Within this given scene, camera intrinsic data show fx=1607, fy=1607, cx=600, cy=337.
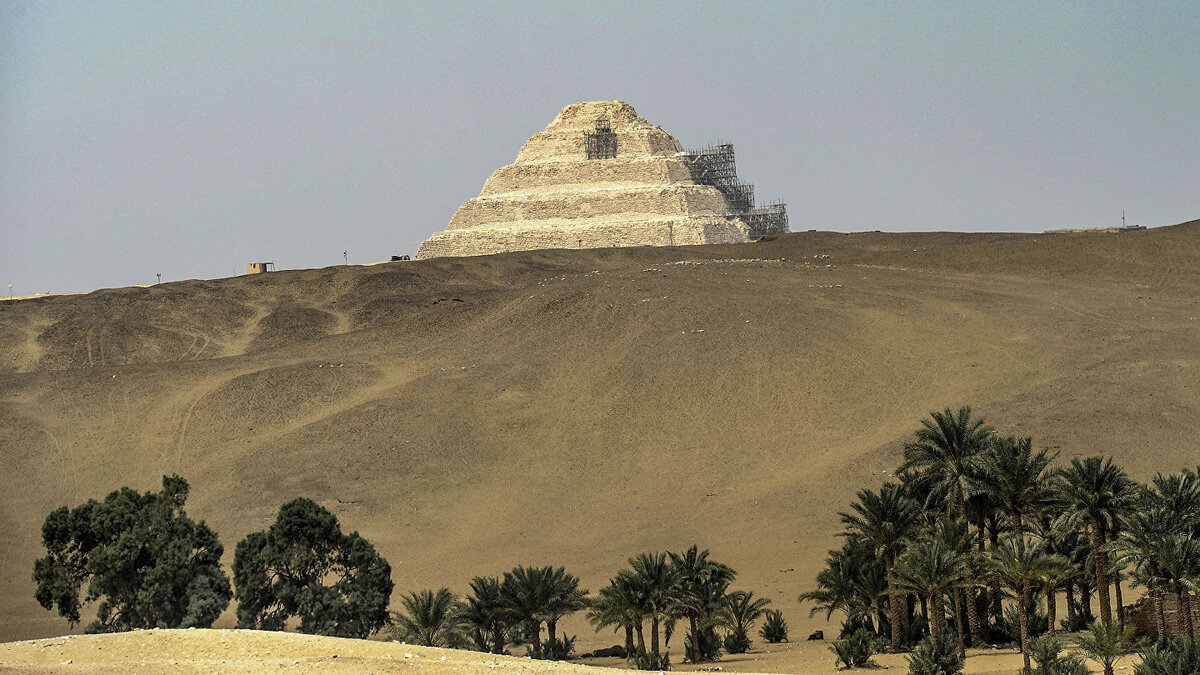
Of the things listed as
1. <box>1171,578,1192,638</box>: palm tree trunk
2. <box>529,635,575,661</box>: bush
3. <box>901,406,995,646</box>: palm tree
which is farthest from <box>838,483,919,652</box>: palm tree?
<box>529,635,575,661</box>: bush

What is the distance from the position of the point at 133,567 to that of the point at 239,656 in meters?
16.2

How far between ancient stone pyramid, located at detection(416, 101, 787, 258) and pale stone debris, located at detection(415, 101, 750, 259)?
0.09 meters

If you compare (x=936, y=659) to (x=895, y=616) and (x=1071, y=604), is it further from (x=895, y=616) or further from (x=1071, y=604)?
(x=1071, y=604)

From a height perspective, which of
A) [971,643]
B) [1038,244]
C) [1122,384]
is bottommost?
[971,643]

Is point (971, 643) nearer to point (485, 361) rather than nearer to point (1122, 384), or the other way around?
point (1122, 384)

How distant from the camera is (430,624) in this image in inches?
1412

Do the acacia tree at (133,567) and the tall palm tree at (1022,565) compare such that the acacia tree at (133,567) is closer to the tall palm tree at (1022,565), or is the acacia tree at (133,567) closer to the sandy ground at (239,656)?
the sandy ground at (239,656)

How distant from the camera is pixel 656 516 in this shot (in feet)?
183

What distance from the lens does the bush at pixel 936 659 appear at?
99.3ft

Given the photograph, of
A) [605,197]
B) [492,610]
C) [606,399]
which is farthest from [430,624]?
[605,197]

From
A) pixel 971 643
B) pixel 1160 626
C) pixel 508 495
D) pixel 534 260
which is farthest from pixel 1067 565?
pixel 534 260

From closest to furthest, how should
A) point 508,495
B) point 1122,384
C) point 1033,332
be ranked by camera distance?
point 508,495 < point 1122,384 < point 1033,332

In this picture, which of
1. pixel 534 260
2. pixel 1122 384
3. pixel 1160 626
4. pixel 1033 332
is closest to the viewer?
pixel 1160 626

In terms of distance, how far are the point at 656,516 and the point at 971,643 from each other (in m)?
20.7
